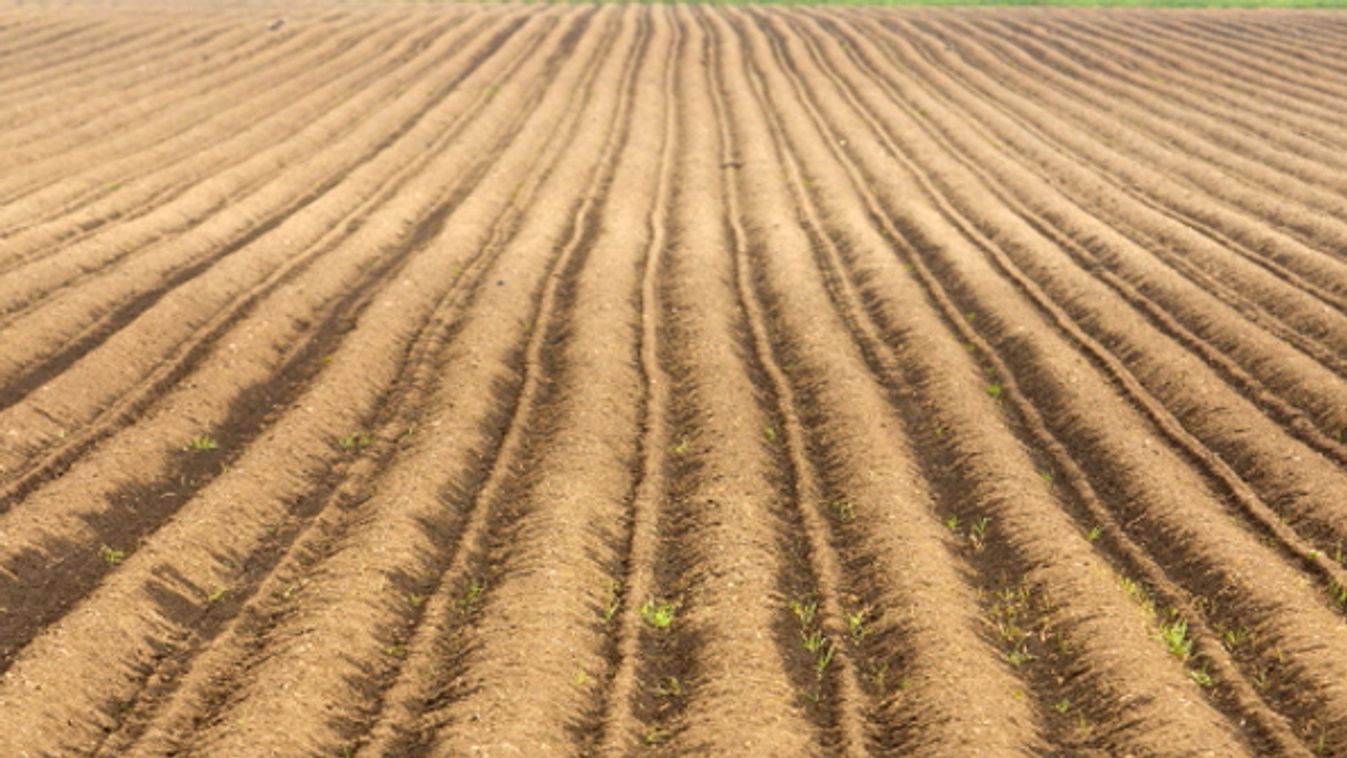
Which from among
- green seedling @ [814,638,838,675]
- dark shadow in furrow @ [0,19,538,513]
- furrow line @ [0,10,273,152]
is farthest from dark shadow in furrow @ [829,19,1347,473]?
furrow line @ [0,10,273,152]

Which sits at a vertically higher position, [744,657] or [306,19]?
[306,19]

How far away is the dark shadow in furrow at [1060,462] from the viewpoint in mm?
7703

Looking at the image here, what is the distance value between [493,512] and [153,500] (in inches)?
110

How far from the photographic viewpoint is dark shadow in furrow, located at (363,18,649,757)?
7.50m

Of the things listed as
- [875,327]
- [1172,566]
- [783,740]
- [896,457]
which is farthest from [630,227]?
[783,740]

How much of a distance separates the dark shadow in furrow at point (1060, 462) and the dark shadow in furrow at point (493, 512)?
3.64 metres

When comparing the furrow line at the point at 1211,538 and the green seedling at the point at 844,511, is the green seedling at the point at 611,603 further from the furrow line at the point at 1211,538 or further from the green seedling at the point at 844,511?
the furrow line at the point at 1211,538

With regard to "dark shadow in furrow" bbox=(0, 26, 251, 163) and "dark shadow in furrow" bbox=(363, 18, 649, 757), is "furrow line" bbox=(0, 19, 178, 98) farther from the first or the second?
"dark shadow in furrow" bbox=(363, 18, 649, 757)

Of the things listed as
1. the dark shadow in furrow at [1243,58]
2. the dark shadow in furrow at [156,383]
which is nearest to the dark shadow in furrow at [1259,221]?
the dark shadow in furrow at [1243,58]

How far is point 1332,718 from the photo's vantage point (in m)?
7.26

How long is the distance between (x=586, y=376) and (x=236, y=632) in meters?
5.06

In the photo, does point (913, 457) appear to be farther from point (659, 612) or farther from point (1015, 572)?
point (659, 612)

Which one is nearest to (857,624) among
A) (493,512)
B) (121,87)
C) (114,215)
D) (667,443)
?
(493,512)

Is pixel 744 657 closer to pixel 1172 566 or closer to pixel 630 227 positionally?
pixel 1172 566
